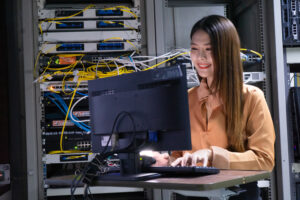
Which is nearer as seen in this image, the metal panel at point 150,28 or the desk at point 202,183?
the desk at point 202,183

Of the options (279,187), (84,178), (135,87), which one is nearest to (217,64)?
(135,87)

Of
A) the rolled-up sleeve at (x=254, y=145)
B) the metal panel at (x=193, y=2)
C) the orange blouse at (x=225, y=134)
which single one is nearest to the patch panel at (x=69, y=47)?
the metal panel at (x=193, y=2)

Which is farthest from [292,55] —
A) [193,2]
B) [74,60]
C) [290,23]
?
[74,60]

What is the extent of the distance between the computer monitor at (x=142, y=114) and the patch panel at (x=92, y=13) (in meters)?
1.28

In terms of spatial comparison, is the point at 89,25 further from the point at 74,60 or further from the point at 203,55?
the point at 203,55

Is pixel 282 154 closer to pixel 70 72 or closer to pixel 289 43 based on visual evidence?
pixel 289 43

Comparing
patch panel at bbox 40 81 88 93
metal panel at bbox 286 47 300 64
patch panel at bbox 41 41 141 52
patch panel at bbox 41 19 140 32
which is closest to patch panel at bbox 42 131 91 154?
patch panel at bbox 40 81 88 93

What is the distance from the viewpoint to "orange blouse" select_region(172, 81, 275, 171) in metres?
1.26

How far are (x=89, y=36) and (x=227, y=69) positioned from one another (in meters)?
1.21

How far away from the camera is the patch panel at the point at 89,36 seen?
7.78 feet

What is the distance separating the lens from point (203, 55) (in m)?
1.61

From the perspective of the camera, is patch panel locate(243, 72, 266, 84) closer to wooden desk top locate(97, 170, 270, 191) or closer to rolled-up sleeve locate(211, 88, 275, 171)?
rolled-up sleeve locate(211, 88, 275, 171)

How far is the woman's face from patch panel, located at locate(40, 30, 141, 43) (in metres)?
0.88

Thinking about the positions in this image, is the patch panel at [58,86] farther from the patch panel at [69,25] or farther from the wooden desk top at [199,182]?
the wooden desk top at [199,182]
